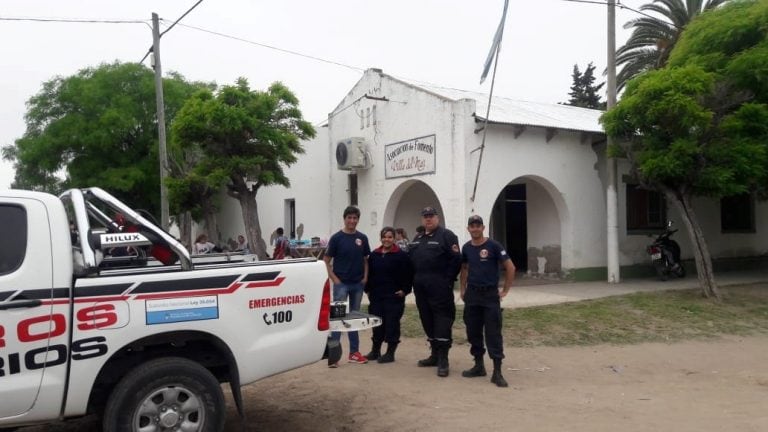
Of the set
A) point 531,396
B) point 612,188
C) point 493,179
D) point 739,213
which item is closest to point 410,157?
point 493,179

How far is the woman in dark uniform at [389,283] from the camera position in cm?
707

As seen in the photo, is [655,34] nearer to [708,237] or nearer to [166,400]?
Result: [708,237]

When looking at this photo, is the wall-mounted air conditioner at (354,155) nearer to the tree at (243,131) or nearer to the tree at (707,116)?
the tree at (243,131)

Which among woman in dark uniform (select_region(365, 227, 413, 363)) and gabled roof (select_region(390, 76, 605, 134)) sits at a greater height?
gabled roof (select_region(390, 76, 605, 134))

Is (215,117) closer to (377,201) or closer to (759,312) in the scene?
(377,201)

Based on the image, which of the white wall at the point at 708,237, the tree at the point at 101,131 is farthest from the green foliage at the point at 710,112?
the tree at the point at 101,131

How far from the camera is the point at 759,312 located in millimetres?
10891

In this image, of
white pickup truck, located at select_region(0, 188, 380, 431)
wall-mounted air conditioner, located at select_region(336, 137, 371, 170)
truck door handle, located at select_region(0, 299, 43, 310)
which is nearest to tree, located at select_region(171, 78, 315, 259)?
wall-mounted air conditioner, located at select_region(336, 137, 371, 170)

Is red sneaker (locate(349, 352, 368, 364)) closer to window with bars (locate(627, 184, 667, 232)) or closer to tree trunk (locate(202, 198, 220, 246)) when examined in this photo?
window with bars (locate(627, 184, 667, 232))

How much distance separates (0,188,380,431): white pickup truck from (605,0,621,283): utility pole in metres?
10.5

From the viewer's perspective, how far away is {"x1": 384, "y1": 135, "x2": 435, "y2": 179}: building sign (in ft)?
44.7

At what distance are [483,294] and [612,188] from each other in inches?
327

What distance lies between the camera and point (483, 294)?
6.36 meters

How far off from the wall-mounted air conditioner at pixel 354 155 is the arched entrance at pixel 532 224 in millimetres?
3534
